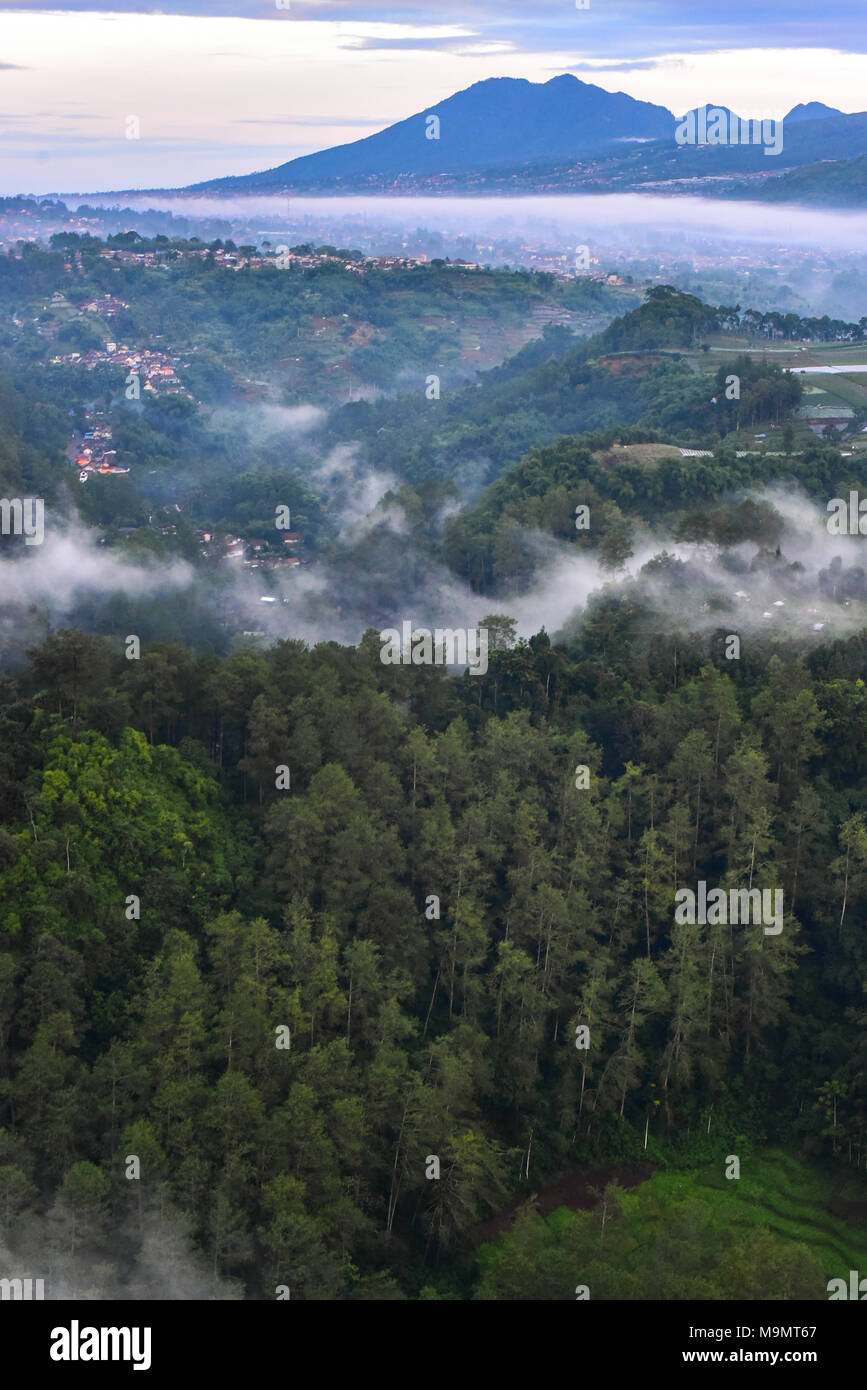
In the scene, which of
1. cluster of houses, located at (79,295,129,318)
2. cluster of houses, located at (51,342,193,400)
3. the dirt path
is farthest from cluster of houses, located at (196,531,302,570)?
cluster of houses, located at (79,295,129,318)

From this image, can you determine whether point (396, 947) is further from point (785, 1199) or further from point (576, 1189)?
point (785, 1199)

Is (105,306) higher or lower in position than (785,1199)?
higher

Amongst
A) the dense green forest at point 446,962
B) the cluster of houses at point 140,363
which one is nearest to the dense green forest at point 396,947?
the dense green forest at point 446,962

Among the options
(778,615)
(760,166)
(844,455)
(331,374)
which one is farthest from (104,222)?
(778,615)

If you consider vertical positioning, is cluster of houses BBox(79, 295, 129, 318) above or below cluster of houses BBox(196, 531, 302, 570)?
above

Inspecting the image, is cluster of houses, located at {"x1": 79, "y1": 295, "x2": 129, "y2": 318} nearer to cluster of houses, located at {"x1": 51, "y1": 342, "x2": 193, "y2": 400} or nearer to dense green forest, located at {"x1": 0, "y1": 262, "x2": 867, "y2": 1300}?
cluster of houses, located at {"x1": 51, "y1": 342, "x2": 193, "y2": 400}

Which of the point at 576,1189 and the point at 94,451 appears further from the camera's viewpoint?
the point at 94,451

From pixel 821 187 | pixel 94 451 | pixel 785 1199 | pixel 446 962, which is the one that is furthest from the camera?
pixel 821 187

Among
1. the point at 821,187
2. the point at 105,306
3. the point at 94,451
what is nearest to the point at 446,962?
the point at 94,451

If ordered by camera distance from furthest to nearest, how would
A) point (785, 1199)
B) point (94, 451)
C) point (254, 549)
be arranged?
1. point (94, 451)
2. point (254, 549)
3. point (785, 1199)

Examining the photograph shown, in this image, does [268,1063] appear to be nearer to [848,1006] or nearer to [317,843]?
[317,843]
